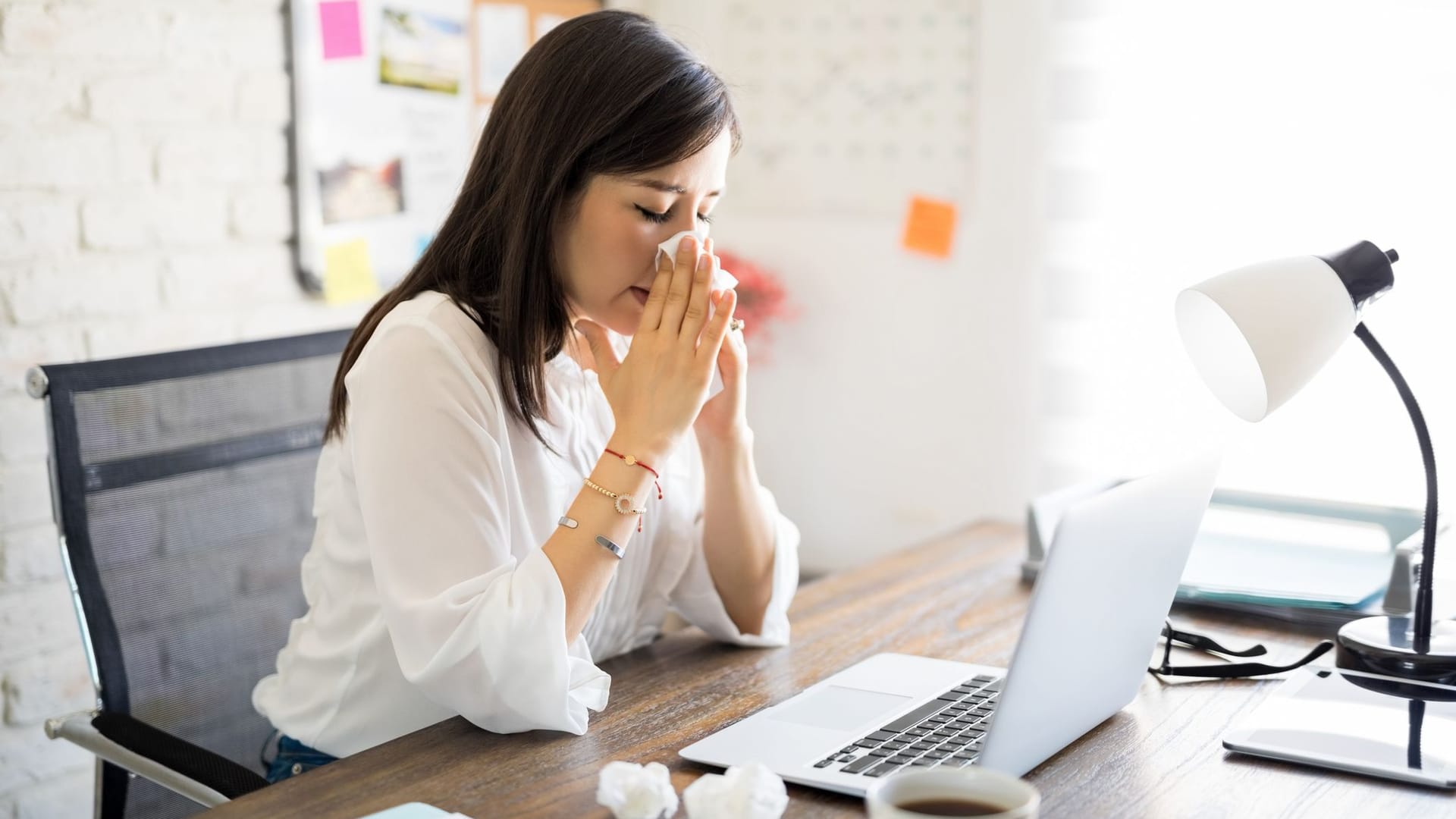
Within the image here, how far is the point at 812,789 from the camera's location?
3.16 feet

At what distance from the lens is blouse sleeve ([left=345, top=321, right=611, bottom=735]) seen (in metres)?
1.07

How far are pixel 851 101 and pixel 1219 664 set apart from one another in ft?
5.66

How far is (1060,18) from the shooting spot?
8.17 ft

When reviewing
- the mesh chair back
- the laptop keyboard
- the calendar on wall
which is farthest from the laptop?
the calendar on wall

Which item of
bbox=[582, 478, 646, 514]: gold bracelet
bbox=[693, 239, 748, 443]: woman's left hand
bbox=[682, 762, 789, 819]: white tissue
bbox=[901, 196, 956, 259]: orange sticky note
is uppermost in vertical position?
bbox=[901, 196, 956, 259]: orange sticky note

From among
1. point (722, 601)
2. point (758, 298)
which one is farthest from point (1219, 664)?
point (758, 298)

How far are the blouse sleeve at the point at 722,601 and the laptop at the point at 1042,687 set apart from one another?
16 cm

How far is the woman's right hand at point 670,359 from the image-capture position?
118 cm

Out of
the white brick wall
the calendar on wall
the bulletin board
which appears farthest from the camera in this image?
the calendar on wall

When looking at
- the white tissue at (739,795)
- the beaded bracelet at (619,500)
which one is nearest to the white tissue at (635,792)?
the white tissue at (739,795)

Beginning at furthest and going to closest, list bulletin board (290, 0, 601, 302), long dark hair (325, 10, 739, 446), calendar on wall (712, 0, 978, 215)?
calendar on wall (712, 0, 978, 215) → bulletin board (290, 0, 601, 302) → long dark hair (325, 10, 739, 446)

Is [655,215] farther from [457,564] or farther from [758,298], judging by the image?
[758,298]

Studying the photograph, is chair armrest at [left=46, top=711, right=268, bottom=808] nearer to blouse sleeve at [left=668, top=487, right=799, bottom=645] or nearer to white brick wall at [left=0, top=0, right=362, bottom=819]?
blouse sleeve at [left=668, top=487, right=799, bottom=645]

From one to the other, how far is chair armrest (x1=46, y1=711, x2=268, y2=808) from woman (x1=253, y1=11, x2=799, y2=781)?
0.09m
